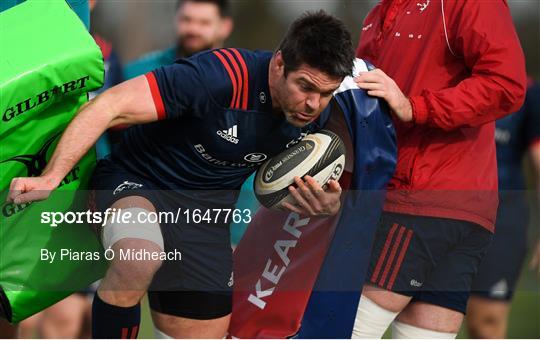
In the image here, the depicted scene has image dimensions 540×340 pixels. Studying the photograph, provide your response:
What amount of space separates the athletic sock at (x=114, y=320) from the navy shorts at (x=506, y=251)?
296 centimetres

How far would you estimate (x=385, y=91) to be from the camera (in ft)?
14.0

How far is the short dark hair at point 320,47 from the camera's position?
12.9ft

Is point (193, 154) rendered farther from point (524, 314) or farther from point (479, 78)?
point (524, 314)

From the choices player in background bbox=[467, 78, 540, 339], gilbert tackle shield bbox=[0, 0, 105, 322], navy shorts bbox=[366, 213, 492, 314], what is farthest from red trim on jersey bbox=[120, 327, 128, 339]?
player in background bbox=[467, 78, 540, 339]

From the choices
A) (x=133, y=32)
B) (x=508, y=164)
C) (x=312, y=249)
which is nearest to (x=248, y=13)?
(x=133, y=32)

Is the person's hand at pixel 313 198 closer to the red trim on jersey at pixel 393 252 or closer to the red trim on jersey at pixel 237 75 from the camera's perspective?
the red trim on jersey at pixel 393 252

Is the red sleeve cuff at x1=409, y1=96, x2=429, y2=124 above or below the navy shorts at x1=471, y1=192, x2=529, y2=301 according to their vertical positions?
above

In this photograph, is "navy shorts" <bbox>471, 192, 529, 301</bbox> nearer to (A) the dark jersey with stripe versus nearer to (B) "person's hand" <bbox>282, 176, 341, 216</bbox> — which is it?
(B) "person's hand" <bbox>282, 176, 341, 216</bbox>

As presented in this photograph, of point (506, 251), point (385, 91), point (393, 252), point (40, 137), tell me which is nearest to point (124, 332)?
point (40, 137)

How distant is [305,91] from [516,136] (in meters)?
3.01

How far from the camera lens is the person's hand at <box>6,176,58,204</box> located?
3.83 metres

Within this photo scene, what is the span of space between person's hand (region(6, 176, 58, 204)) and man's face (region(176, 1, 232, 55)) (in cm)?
303

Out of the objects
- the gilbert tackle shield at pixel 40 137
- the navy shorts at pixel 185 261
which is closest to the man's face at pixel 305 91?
the navy shorts at pixel 185 261

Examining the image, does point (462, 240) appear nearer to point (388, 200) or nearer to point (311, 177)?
point (388, 200)
